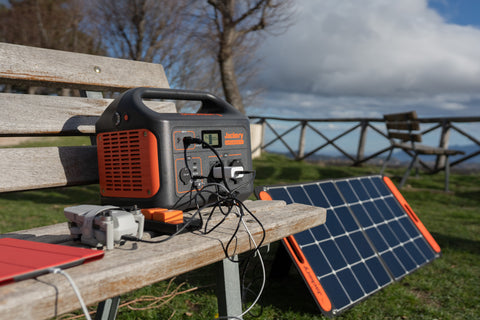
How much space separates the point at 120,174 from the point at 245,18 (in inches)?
283

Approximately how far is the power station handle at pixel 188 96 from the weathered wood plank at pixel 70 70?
54cm

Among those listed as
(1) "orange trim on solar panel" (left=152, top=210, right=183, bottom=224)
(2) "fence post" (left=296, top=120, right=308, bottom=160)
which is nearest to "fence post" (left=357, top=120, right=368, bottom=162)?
(2) "fence post" (left=296, top=120, right=308, bottom=160)

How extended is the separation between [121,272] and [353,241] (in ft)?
7.58

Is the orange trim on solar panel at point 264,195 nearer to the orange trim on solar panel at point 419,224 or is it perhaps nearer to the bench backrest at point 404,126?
the orange trim on solar panel at point 419,224

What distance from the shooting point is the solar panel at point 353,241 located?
243cm

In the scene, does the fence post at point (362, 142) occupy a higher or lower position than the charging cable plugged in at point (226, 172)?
lower

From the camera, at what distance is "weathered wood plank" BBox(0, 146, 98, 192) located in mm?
1630

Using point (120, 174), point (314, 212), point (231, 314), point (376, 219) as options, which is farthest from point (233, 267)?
point (376, 219)

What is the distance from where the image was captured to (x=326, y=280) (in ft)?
7.97

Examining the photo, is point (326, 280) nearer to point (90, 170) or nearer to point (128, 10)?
point (90, 170)

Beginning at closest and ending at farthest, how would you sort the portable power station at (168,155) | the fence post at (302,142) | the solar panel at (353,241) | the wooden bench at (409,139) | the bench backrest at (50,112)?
1. the portable power station at (168,155)
2. the bench backrest at (50,112)
3. the solar panel at (353,241)
4. the wooden bench at (409,139)
5. the fence post at (302,142)

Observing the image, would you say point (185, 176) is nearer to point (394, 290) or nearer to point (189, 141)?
point (189, 141)

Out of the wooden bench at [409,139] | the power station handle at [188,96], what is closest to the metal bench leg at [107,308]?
the power station handle at [188,96]

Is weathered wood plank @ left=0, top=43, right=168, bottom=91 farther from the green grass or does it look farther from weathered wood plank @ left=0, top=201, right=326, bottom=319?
the green grass
